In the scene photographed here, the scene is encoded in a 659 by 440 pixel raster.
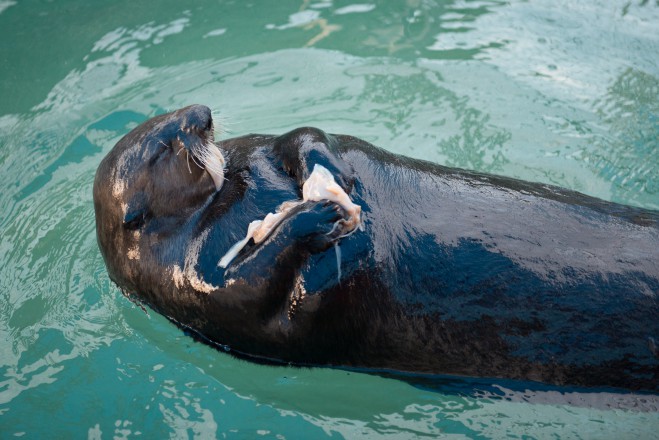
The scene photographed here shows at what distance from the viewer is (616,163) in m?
5.32

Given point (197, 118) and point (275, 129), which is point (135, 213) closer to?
point (197, 118)

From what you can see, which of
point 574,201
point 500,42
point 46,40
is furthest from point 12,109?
point 574,201

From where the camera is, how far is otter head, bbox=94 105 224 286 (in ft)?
13.2

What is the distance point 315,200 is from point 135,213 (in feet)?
3.75

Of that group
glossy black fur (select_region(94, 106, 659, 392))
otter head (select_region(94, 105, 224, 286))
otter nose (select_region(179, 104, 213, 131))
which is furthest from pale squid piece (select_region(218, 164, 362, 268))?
otter nose (select_region(179, 104, 213, 131))

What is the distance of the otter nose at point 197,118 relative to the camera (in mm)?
4145

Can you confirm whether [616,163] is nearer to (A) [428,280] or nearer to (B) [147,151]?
(A) [428,280]

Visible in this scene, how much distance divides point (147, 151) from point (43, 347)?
60.0 inches

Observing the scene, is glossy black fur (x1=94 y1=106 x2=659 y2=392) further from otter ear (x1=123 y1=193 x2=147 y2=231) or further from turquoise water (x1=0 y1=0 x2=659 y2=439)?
turquoise water (x1=0 y1=0 x2=659 y2=439)

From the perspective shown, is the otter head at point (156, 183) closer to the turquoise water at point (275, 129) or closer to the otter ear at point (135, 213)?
the otter ear at point (135, 213)

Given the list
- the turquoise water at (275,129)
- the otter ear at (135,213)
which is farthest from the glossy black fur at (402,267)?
the turquoise water at (275,129)

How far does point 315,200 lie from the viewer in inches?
143

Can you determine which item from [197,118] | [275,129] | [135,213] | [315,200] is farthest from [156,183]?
[275,129]

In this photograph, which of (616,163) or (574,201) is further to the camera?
(616,163)
